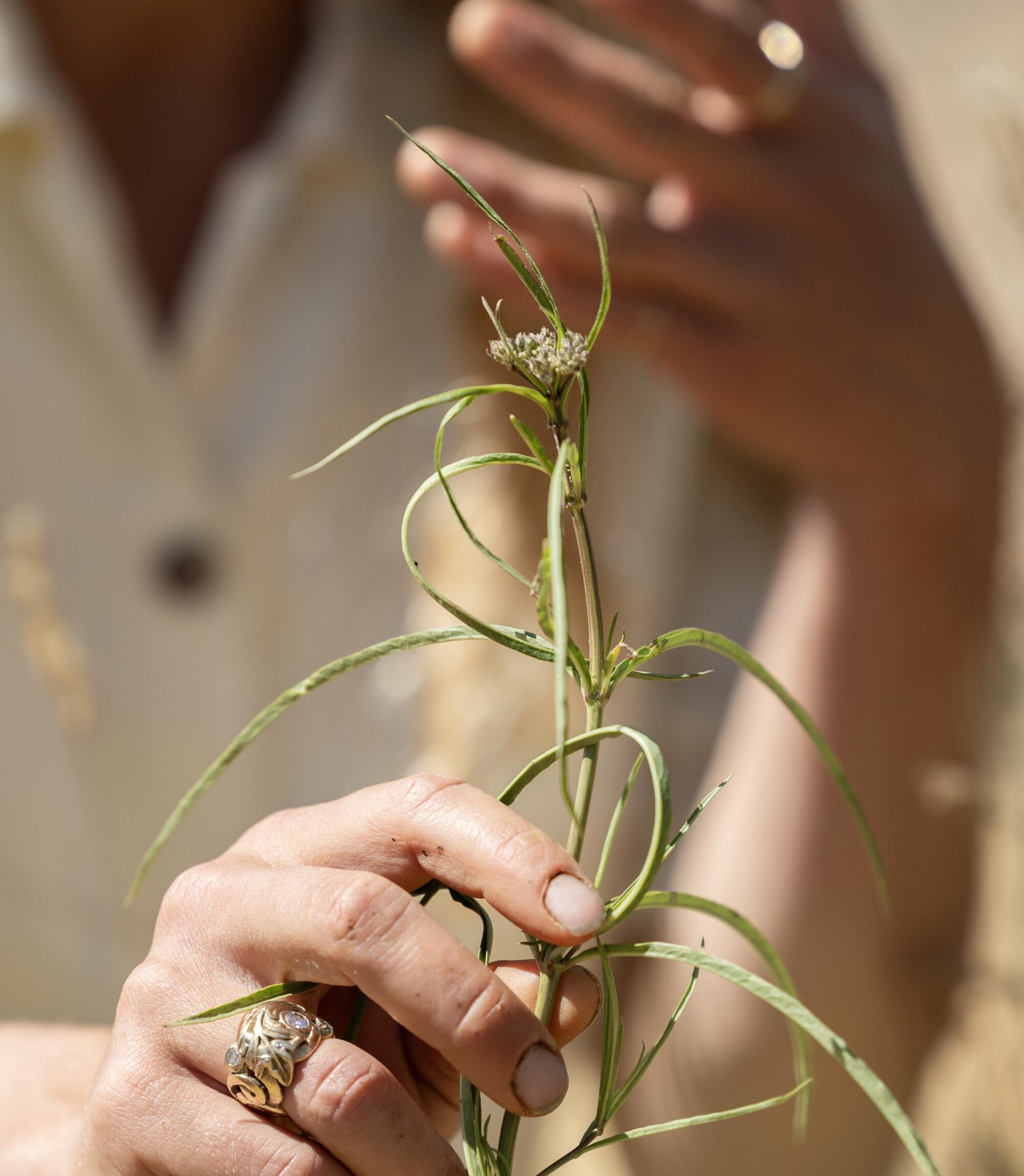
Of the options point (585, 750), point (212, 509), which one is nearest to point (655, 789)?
point (585, 750)

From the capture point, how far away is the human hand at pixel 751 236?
548 mm

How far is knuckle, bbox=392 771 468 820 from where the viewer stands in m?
0.18

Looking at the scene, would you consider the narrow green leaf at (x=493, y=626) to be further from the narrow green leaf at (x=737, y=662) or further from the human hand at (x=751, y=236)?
the human hand at (x=751, y=236)

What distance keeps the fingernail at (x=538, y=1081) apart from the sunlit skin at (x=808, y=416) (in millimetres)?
426

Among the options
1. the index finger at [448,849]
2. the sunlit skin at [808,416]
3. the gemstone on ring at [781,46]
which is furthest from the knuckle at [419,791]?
the gemstone on ring at [781,46]

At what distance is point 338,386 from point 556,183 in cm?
38

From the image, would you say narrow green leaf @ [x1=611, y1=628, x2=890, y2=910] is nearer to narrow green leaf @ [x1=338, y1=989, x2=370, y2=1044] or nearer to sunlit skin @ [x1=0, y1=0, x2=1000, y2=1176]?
narrow green leaf @ [x1=338, y1=989, x2=370, y2=1044]

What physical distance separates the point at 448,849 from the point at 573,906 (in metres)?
0.03

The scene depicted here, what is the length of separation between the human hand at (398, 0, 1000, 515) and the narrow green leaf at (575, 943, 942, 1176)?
0.42 metres

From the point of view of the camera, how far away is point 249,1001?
0.56 ft

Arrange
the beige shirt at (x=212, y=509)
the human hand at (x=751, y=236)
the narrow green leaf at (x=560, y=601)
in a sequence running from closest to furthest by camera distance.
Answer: the narrow green leaf at (x=560, y=601), the human hand at (x=751, y=236), the beige shirt at (x=212, y=509)

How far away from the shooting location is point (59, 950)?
772 mm

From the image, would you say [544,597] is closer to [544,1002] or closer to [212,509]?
[544,1002]

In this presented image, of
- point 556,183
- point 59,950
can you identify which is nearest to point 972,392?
point 556,183
